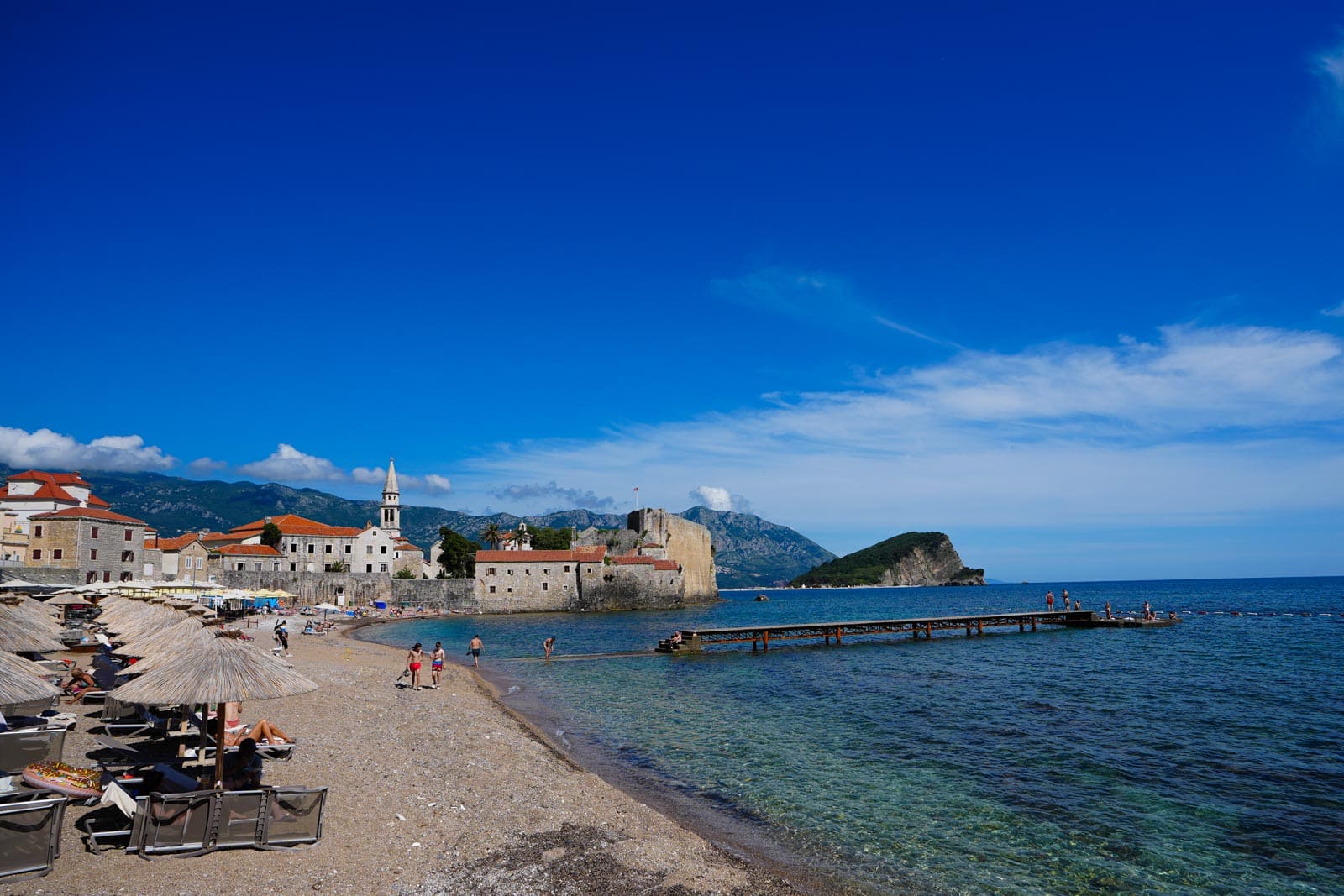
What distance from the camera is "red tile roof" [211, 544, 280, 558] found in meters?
76.7

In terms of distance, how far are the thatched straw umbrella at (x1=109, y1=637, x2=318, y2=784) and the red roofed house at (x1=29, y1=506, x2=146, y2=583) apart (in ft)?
174

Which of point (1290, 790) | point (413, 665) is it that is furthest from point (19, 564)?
point (1290, 790)

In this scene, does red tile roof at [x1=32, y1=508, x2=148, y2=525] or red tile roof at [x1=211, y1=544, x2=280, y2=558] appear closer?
red tile roof at [x1=32, y1=508, x2=148, y2=525]

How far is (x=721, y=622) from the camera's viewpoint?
6744 centimetres

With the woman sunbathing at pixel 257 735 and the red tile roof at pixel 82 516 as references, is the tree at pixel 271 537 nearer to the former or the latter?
the red tile roof at pixel 82 516

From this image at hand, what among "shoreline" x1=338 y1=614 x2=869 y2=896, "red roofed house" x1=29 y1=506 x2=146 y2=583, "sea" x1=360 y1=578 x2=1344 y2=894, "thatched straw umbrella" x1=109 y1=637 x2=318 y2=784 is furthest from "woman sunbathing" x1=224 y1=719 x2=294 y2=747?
"red roofed house" x1=29 y1=506 x2=146 y2=583

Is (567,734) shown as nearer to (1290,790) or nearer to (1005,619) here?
(1290,790)

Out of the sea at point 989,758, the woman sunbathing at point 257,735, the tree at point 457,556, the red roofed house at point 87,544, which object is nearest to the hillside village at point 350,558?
the red roofed house at point 87,544

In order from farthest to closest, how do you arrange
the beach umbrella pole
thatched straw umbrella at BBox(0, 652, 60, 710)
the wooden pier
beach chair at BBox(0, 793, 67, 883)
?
1. the wooden pier
2. thatched straw umbrella at BBox(0, 652, 60, 710)
3. the beach umbrella pole
4. beach chair at BBox(0, 793, 67, 883)

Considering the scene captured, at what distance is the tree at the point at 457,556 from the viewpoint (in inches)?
3504

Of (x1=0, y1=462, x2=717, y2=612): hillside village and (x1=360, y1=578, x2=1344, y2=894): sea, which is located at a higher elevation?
(x1=0, y1=462, x2=717, y2=612): hillside village

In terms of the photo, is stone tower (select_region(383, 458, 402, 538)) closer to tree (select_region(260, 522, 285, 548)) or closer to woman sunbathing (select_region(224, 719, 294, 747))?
tree (select_region(260, 522, 285, 548))

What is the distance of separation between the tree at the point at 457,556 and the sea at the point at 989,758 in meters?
50.9

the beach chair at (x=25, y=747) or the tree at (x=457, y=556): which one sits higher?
the tree at (x=457, y=556)
